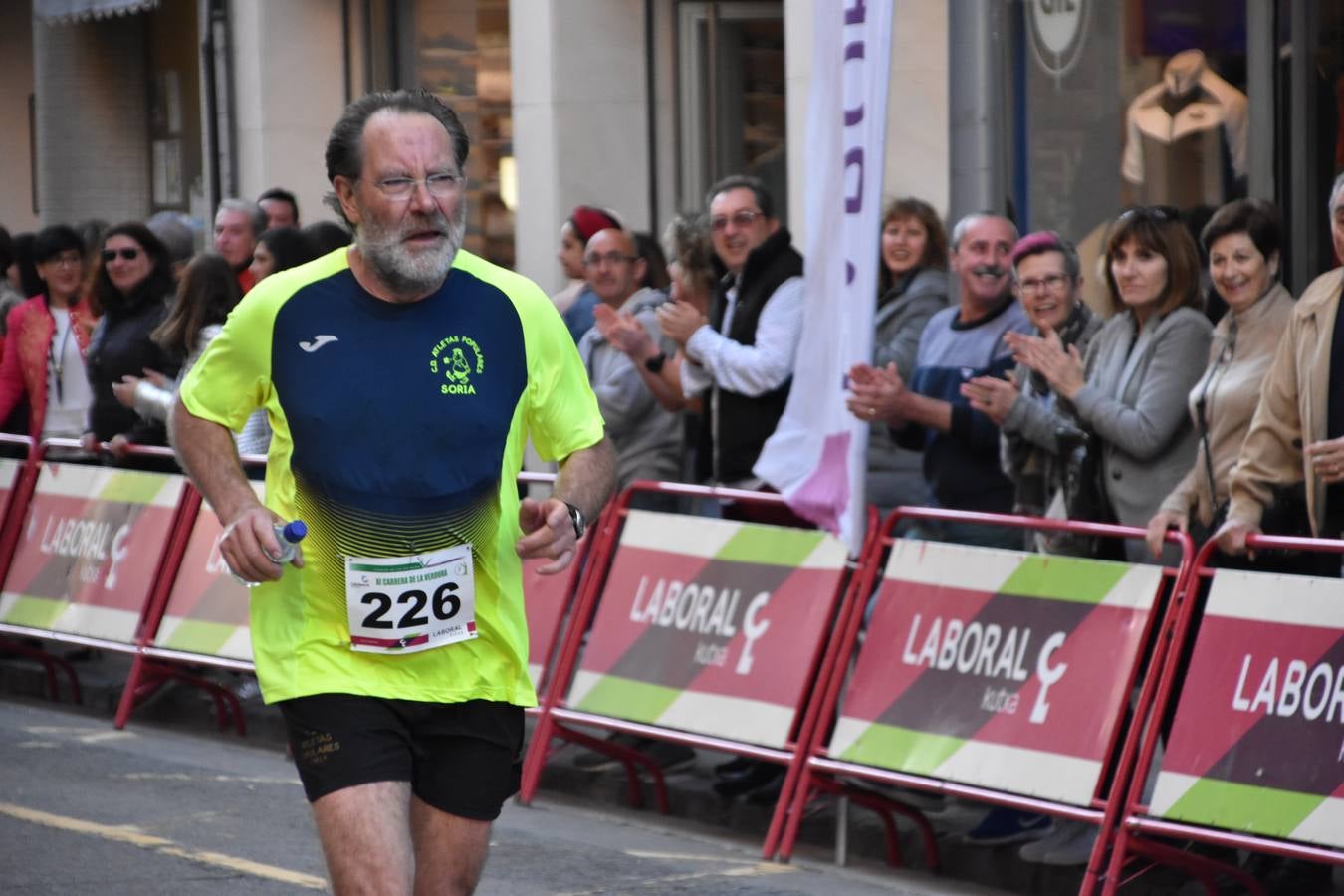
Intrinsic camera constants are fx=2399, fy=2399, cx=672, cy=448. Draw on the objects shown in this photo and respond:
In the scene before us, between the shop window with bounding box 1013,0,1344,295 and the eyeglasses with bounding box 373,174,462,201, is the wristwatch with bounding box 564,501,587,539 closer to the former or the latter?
the eyeglasses with bounding box 373,174,462,201

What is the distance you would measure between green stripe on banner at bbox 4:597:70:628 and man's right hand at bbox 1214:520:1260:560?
19.7 ft

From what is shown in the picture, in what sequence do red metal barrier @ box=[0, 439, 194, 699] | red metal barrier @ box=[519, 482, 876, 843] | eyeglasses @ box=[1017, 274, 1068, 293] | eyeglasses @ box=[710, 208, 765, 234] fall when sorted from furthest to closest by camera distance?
red metal barrier @ box=[0, 439, 194, 699] < eyeglasses @ box=[710, 208, 765, 234] < eyeglasses @ box=[1017, 274, 1068, 293] < red metal barrier @ box=[519, 482, 876, 843]

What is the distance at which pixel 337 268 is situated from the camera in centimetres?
473

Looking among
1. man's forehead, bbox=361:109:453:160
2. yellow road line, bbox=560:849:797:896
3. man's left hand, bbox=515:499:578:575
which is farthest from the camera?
yellow road line, bbox=560:849:797:896

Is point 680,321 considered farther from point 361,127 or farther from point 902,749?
point 361,127

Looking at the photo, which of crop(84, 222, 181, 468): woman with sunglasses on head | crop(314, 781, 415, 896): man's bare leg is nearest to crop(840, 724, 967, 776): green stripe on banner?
crop(314, 781, 415, 896): man's bare leg

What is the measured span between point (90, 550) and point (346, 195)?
6.62m

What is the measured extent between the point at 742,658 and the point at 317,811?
3.55 meters

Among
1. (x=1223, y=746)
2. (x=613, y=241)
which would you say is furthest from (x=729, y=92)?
(x=1223, y=746)

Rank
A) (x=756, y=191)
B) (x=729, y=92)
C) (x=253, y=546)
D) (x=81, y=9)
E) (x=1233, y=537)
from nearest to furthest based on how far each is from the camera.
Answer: (x=253, y=546) < (x=1233, y=537) < (x=756, y=191) < (x=729, y=92) < (x=81, y=9)

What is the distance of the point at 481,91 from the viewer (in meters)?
16.8

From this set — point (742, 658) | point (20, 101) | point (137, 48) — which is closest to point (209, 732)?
point (742, 658)

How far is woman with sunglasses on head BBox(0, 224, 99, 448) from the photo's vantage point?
1237 cm

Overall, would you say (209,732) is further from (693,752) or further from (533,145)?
(533,145)
